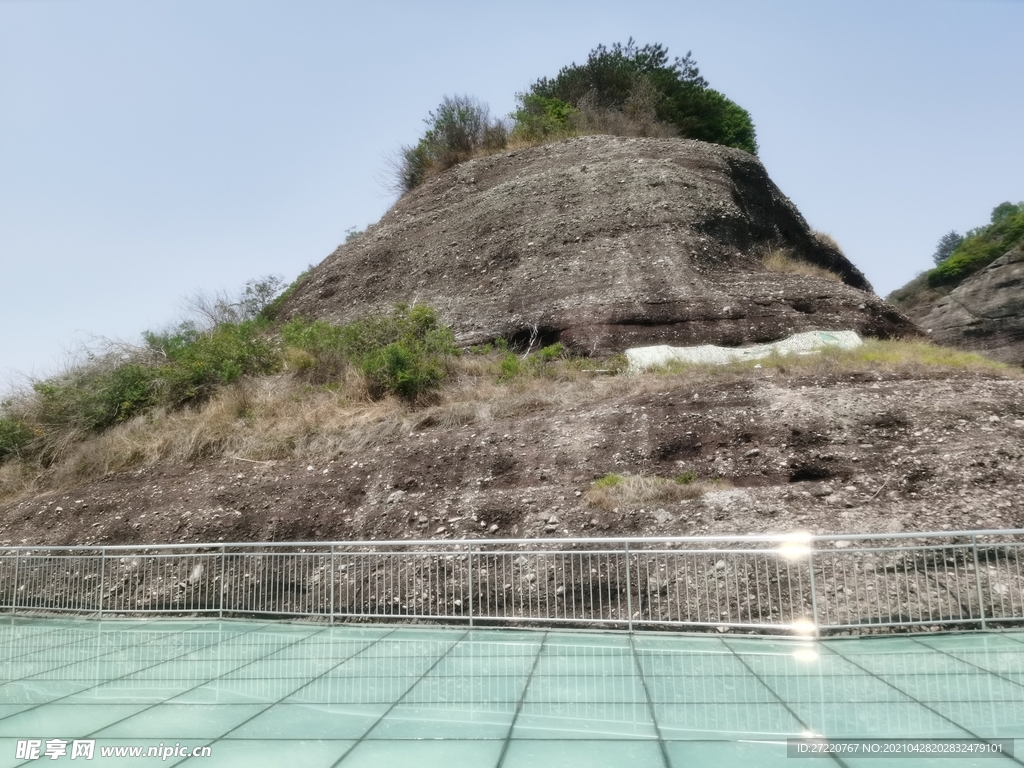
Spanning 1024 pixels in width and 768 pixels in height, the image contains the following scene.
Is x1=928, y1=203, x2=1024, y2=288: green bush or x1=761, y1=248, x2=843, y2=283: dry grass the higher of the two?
x1=928, y1=203, x2=1024, y2=288: green bush

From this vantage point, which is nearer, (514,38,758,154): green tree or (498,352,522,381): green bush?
(498,352,522,381): green bush

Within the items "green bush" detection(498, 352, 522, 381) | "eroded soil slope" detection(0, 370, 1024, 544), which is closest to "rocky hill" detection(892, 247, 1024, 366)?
"green bush" detection(498, 352, 522, 381)

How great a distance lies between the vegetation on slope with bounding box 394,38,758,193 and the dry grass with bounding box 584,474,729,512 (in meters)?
19.5

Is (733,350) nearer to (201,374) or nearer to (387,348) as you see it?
(387,348)

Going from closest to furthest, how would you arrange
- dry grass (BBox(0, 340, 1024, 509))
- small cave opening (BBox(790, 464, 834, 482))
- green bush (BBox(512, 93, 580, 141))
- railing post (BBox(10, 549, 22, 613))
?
small cave opening (BBox(790, 464, 834, 482)) → railing post (BBox(10, 549, 22, 613)) → dry grass (BBox(0, 340, 1024, 509)) → green bush (BBox(512, 93, 580, 141))

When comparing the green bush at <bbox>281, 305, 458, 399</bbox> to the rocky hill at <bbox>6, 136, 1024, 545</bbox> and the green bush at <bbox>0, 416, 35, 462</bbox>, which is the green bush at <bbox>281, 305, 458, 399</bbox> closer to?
the rocky hill at <bbox>6, 136, 1024, 545</bbox>

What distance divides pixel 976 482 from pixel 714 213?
1328 centimetres

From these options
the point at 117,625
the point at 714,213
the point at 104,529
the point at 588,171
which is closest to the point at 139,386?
the point at 104,529

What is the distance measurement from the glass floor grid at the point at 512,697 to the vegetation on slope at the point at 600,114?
76.8ft

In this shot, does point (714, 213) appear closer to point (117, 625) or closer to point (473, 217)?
point (473, 217)

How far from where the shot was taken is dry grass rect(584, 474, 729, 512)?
10.9 metres

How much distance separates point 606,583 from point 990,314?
38.4m

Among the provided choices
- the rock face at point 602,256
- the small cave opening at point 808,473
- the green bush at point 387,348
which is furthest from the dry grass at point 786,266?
the small cave opening at point 808,473

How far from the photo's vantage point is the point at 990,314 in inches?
1538
